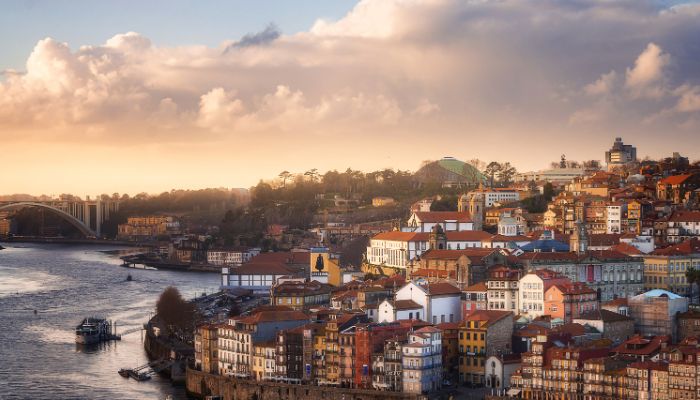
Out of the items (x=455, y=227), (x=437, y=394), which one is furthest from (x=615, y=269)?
(x=455, y=227)

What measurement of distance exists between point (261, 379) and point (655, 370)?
10285mm

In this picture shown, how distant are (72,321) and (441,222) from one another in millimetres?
14570

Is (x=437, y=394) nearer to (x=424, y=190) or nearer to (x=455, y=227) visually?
(x=455, y=227)

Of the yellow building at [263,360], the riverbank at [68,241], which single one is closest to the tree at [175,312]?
the yellow building at [263,360]

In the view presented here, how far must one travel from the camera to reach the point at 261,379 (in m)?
31.8

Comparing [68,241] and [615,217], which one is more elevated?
[615,217]

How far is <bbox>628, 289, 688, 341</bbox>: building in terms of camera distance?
105ft

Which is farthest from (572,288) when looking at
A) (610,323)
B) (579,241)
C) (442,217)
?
(442,217)

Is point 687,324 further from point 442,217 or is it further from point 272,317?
point 442,217

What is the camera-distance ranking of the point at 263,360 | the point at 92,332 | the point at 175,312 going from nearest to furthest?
1. the point at 263,360
2. the point at 92,332
3. the point at 175,312

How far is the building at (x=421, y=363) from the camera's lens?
29094mm

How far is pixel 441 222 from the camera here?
4928 cm

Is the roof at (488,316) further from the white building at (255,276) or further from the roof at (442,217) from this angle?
the white building at (255,276)

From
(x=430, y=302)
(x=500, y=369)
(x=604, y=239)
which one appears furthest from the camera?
(x=604, y=239)
